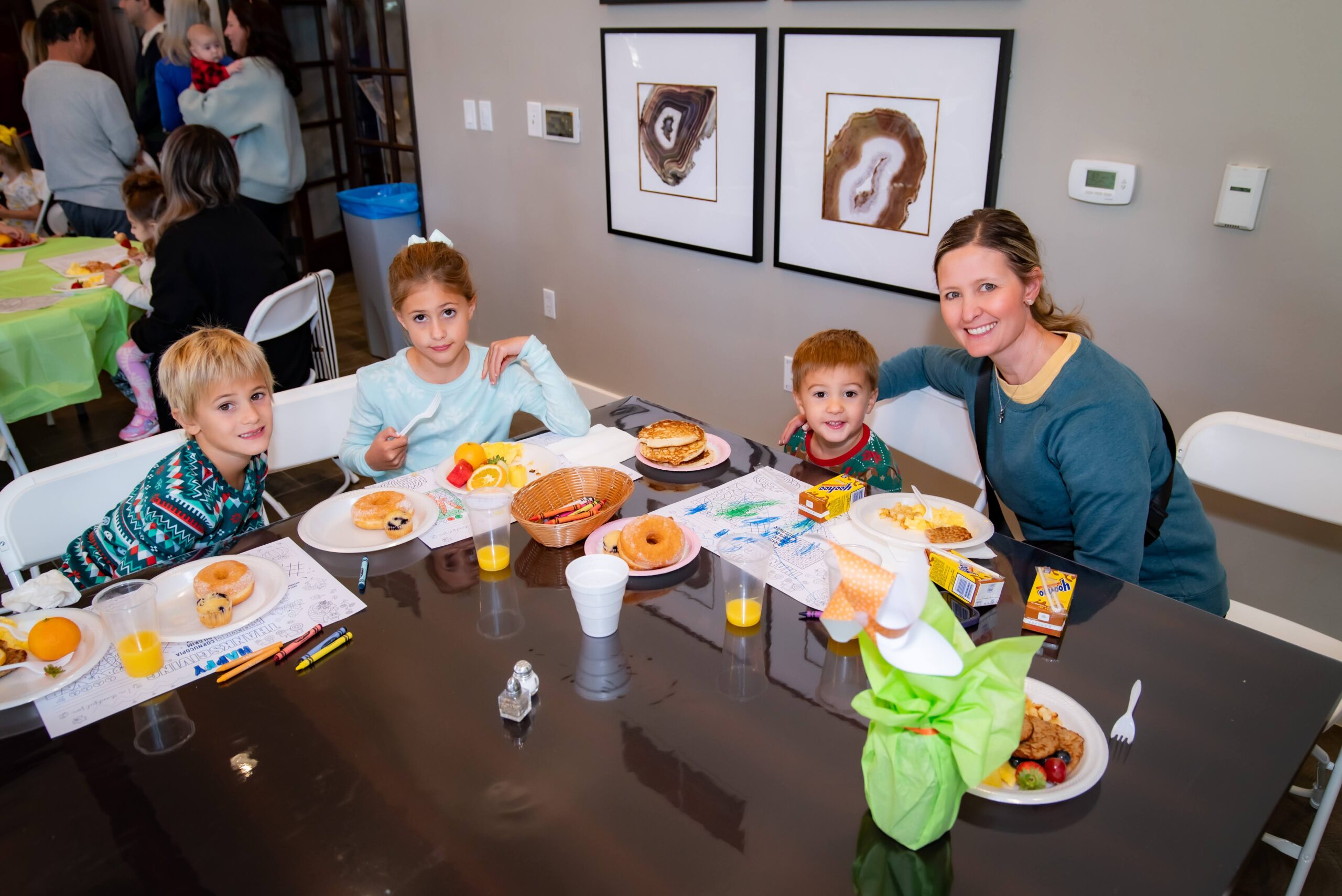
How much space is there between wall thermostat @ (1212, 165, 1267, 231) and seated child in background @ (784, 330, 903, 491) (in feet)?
2.86

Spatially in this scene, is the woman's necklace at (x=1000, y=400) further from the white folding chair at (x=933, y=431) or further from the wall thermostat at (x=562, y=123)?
the wall thermostat at (x=562, y=123)

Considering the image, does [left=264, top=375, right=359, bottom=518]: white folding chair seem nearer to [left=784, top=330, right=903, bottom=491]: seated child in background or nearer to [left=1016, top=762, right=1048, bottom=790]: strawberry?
[left=784, top=330, right=903, bottom=491]: seated child in background

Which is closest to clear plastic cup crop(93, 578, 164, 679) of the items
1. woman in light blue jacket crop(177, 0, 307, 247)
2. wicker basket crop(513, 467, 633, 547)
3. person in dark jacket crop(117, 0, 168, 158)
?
wicker basket crop(513, 467, 633, 547)

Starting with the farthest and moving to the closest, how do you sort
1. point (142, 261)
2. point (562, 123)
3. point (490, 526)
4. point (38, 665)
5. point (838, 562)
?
1. point (562, 123)
2. point (142, 261)
3. point (490, 526)
4. point (38, 665)
5. point (838, 562)

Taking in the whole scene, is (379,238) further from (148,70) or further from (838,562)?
(838,562)

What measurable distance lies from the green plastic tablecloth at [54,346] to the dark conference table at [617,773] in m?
2.14

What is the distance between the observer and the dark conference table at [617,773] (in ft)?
2.79

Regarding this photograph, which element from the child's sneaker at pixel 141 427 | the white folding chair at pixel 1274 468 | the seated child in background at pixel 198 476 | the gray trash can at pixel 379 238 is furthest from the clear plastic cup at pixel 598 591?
the gray trash can at pixel 379 238

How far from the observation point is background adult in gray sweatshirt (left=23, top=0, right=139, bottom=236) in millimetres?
3805

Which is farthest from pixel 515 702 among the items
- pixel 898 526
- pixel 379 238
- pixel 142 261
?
pixel 379 238

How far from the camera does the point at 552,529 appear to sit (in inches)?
54.0

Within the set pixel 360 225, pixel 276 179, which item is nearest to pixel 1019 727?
pixel 360 225

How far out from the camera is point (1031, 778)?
3.08 ft

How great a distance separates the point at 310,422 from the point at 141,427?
6.61 ft
